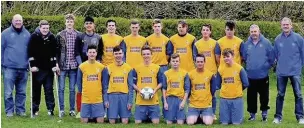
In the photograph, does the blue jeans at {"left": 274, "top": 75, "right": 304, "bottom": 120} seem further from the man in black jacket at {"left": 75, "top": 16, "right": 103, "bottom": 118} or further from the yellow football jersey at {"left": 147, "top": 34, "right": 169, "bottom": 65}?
the man in black jacket at {"left": 75, "top": 16, "right": 103, "bottom": 118}

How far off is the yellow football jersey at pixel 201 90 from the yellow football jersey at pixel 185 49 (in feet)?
2.03

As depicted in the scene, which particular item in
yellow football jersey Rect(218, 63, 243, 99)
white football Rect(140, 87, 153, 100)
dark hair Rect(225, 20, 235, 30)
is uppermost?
dark hair Rect(225, 20, 235, 30)

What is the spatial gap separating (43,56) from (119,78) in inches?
59.5

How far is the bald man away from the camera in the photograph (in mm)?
12148

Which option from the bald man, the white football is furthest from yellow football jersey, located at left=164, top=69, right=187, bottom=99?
the bald man

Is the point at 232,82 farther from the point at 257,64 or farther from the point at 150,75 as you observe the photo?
the point at 150,75

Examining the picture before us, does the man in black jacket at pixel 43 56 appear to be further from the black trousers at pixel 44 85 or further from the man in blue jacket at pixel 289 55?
the man in blue jacket at pixel 289 55

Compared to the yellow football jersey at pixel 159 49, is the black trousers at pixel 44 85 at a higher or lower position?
lower

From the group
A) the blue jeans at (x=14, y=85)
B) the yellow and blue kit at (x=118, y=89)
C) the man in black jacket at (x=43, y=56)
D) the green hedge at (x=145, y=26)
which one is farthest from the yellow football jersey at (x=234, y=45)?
the green hedge at (x=145, y=26)

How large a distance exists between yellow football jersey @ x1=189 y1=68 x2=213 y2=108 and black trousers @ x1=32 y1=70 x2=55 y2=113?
2602 millimetres

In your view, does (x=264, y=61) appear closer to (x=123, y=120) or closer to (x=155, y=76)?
(x=155, y=76)

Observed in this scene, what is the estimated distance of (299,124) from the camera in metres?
11.7

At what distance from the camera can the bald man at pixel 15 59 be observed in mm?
12148

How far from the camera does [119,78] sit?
1176 cm
